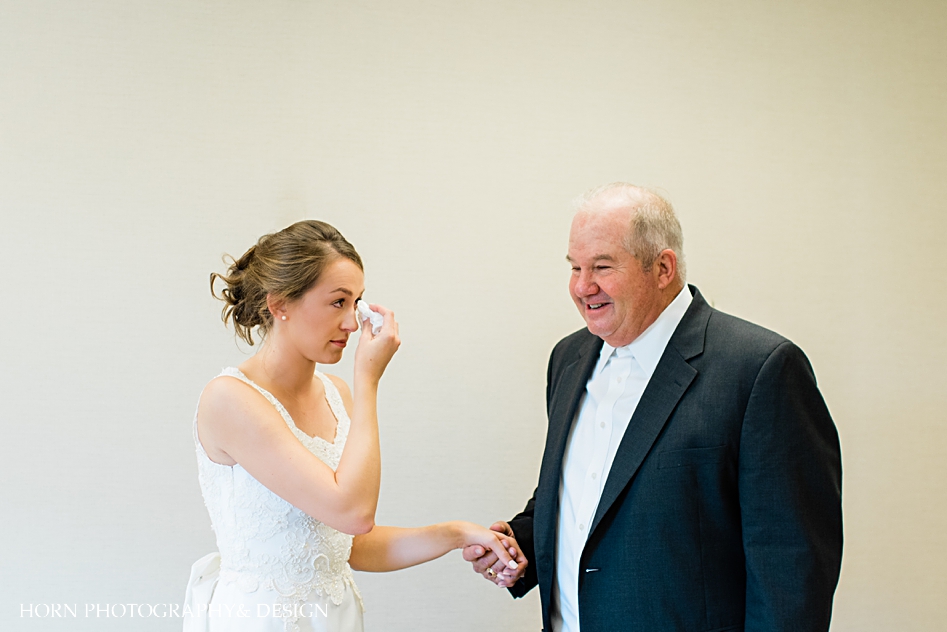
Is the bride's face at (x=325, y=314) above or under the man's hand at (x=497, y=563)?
above

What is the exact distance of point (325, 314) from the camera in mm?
1855

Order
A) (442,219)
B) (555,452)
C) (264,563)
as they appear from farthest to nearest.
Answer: (442,219), (555,452), (264,563)

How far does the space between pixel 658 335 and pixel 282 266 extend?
3.06ft

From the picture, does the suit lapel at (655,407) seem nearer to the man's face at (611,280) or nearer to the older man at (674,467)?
the older man at (674,467)

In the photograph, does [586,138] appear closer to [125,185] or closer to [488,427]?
[488,427]

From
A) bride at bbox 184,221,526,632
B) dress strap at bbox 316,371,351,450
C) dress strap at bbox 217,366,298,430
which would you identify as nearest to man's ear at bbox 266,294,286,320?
bride at bbox 184,221,526,632

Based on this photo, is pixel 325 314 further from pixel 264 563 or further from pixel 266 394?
pixel 264 563

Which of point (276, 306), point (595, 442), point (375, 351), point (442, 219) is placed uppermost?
point (442, 219)

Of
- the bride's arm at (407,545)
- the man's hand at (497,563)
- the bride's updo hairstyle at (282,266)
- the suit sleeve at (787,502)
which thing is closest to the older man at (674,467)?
the suit sleeve at (787,502)

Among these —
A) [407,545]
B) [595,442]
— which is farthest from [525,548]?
[595,442]

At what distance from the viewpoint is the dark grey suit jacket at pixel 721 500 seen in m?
1.58

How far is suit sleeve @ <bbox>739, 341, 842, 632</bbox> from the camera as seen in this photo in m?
1.57

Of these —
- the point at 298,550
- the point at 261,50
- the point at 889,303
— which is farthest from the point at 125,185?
the point at 889,303

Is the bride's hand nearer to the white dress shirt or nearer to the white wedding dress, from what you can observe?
the white wedding dress
